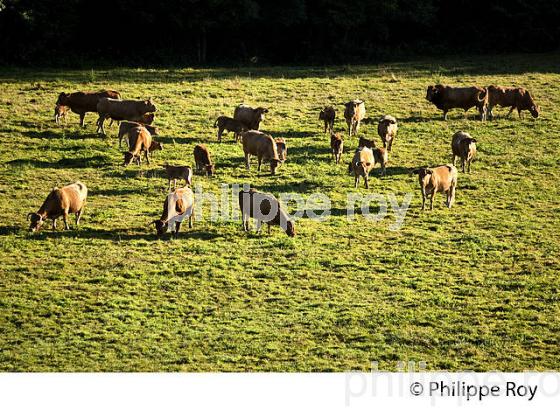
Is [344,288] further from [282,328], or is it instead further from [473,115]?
[473,115]

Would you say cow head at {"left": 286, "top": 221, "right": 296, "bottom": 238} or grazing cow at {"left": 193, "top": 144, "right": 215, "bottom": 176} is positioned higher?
grazing cow at {"left": 193, "top": 144, "right": 215, "bottom": 176}

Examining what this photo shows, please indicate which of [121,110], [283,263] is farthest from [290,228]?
[121,110]

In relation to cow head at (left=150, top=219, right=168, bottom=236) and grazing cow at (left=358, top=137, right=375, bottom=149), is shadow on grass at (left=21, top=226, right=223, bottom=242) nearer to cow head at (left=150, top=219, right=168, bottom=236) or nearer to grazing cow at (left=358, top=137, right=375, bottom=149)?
cow head at (left=150, top=219, right=168, bottom=236)

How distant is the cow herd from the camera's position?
25.5 m

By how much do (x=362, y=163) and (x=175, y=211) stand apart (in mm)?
6165

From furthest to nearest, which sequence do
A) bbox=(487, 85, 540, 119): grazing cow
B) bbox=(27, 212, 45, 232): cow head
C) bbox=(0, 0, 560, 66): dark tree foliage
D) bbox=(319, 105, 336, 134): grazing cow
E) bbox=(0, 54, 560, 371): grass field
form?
bbox=(0, 0, 560, 66): dark tree foliage, bbox=(487, 85, 540, 119): grazing cow, bbox=(319, 105, 336, 134): grazing cow, bbox=(27, 212, 45, 232): cow head, bbox=(0, 54, 560, 371): grass field

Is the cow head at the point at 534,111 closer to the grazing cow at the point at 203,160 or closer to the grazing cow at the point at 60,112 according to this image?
the grazing cow at the point at 203,160

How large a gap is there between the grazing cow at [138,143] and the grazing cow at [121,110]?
9.35 ft

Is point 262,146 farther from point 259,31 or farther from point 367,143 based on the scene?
point 259,31

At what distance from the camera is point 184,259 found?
24.1 m

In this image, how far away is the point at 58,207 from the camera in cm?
2505

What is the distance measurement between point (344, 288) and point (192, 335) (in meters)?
4.15

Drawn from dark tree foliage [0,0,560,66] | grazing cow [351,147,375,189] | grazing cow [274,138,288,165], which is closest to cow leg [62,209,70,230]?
grazing cow [274,138,288,165]

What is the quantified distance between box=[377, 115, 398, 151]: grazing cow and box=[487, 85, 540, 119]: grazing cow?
6198mm
